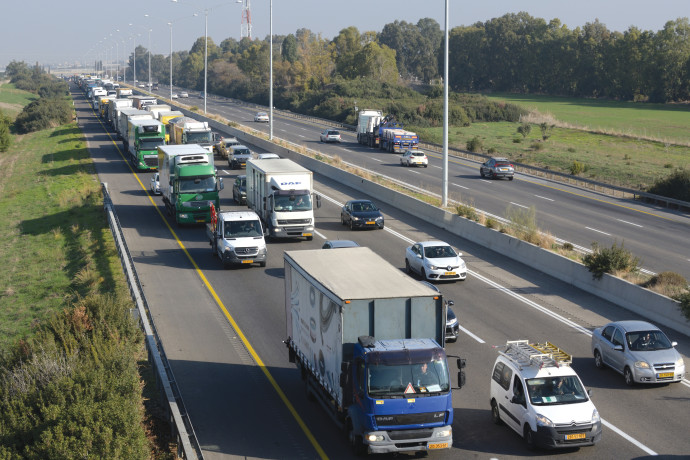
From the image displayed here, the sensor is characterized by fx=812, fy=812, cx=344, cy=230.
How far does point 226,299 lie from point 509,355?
11.8 meters

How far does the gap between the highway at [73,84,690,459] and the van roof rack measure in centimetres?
142

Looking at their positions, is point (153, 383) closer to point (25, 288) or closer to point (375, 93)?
point (25, 288)

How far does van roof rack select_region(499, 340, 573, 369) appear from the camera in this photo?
16.0 metres

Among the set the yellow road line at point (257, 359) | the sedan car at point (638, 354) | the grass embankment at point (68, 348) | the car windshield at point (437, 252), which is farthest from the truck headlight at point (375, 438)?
the car windshield at point (437, 252)

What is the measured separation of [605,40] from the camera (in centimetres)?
16425

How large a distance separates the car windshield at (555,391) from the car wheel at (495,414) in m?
1.22

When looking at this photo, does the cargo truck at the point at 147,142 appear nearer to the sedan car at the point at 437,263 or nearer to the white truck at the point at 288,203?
the white truck at the point at 288,203

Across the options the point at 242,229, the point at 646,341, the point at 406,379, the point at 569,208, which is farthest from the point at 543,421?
the point at 569,208

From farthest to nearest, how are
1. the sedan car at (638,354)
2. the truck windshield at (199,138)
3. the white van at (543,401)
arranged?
the truck windshield at (199,138) → the sedan car at (638,354) → the white van at (543,401)

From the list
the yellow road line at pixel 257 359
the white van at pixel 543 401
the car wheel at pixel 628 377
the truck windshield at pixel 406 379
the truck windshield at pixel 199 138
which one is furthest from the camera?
the truck windshield at pixel 199 138

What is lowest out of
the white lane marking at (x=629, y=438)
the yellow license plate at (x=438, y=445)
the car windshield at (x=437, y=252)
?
the white lane marking at (x=629, y=438)

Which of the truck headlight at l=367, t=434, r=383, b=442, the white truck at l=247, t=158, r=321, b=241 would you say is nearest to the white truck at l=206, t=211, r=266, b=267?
the white truck at l=247, t=158, r=321, b=241

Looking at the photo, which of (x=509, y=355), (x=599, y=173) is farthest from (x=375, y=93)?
(x=509, y=355)

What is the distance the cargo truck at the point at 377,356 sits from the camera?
1394cm
